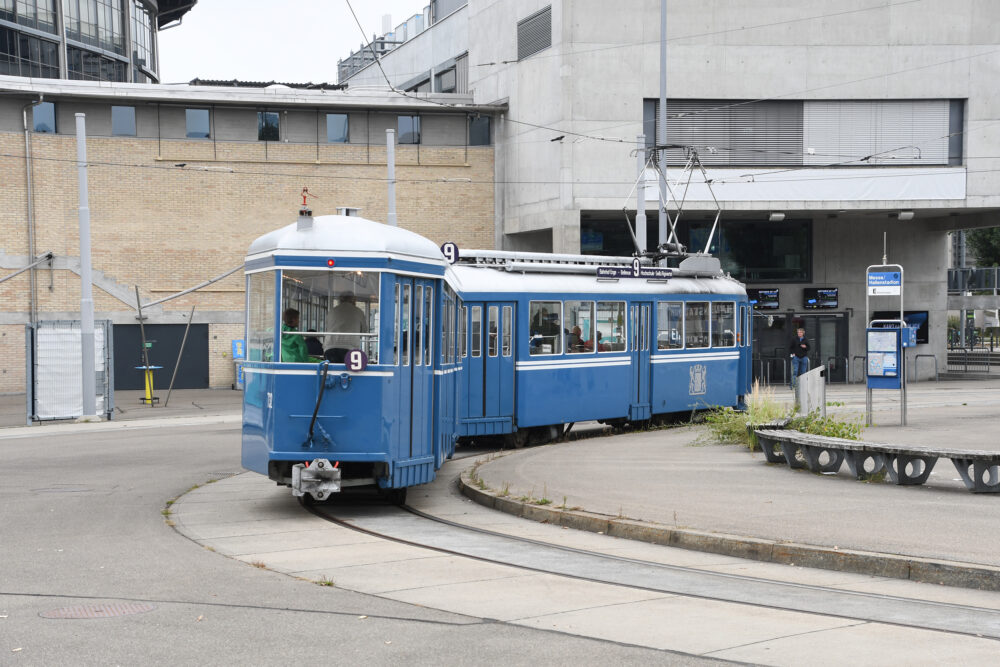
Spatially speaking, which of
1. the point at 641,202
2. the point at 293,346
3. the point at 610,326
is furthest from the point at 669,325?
the point at 293,346

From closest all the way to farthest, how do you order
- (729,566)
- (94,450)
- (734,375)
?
(729,566) < (94,450) < (734,375)

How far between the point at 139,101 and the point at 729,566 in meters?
A: 32.2

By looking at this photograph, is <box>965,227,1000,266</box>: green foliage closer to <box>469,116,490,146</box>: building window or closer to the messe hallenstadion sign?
<box>469,116,490,146</box>: building window

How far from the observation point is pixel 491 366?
1816 cm

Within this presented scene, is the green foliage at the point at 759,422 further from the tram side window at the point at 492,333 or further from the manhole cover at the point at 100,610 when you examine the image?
the manhole cover at the point at 100,610

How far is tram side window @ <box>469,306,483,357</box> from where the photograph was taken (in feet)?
58.9

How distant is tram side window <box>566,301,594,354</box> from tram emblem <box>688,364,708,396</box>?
10.6 feet

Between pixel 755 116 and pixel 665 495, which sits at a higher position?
pixel 755 116

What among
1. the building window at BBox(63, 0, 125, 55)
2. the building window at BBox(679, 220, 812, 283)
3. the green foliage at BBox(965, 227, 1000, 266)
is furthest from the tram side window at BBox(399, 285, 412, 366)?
the green foliage at BBox(965, 227, 1000, 266)

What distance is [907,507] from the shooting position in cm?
1076

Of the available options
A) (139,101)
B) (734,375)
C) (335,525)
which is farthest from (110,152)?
(335,525)

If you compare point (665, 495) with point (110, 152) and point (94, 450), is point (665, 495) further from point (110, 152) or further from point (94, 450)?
point (110, 152)

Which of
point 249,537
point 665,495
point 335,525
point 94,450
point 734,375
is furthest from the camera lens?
point 734,375

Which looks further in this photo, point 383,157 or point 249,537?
point 383,157
